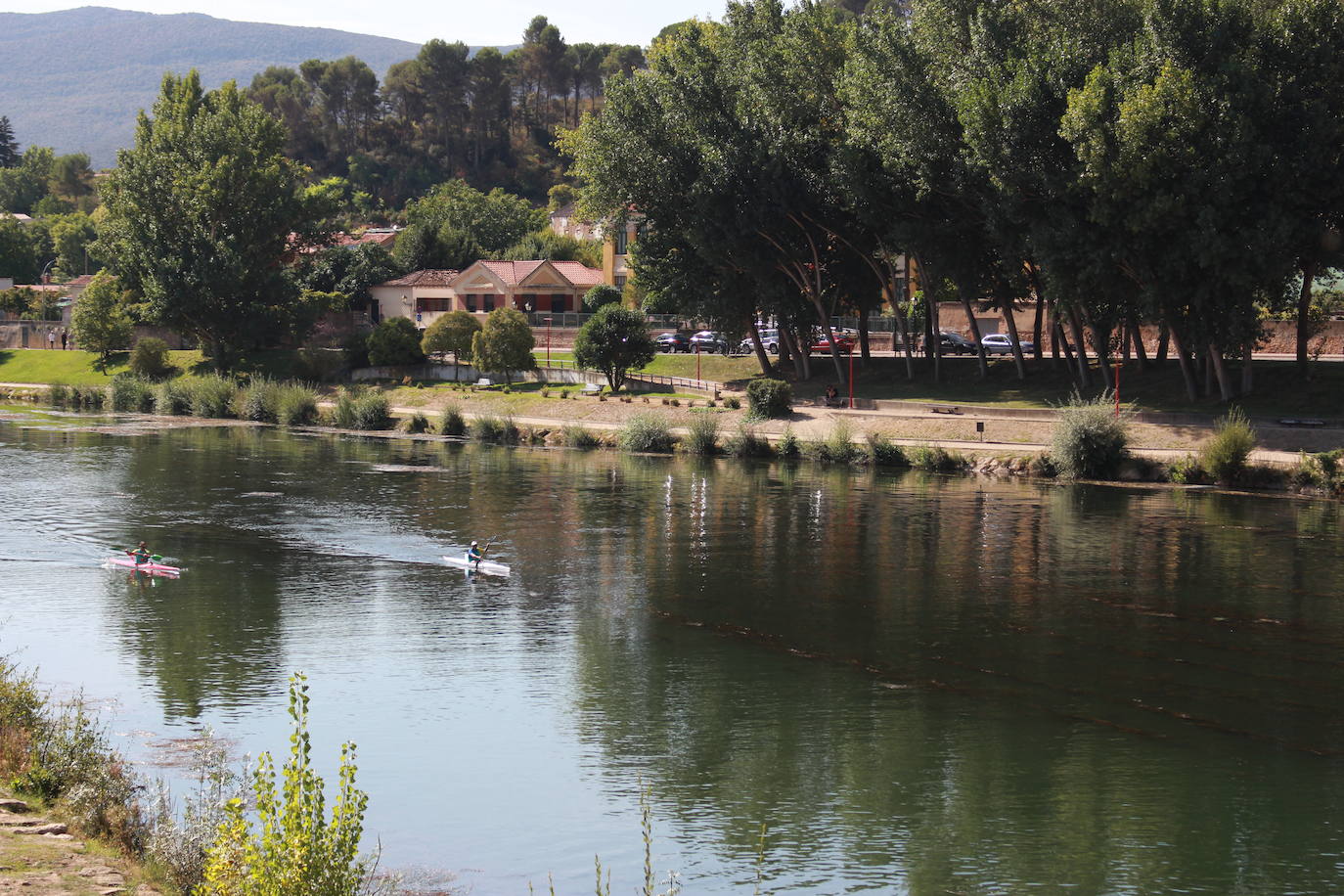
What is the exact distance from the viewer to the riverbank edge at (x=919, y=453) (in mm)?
54188

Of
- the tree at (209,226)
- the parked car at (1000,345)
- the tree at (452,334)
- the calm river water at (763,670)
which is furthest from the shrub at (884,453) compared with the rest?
the tree at (209,226)

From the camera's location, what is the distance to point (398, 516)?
48.5m

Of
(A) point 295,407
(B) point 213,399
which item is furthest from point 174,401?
(A) point 295,407

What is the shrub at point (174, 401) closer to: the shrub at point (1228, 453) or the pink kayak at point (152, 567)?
the pink kayak at point (152, 567)

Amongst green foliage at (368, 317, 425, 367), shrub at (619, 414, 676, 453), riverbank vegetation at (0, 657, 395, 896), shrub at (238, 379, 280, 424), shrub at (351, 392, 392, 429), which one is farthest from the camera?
green foliage at (368, 317, 425, 367)

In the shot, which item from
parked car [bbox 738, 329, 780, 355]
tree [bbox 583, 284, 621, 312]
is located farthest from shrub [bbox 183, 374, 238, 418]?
parked car [bbox 738, 329, 780, 355]

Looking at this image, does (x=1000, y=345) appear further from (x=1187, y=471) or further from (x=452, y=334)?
(x=452, y=334)

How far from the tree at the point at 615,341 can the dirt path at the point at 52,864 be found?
65.8 m

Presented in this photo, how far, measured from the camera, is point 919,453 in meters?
62.9

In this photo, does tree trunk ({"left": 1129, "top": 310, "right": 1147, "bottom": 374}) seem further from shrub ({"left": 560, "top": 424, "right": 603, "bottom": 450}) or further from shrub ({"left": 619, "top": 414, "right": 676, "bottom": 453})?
shrub ({"left": 560, "top": 424, "right": 603, "bottom": 450})

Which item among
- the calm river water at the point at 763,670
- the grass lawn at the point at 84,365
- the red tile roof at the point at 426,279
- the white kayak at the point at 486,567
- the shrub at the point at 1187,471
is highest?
the red tile roof at the point at 426,279

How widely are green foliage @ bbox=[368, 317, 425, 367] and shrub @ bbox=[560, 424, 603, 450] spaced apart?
A: 2493cm

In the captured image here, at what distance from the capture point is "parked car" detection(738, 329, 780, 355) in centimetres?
9162

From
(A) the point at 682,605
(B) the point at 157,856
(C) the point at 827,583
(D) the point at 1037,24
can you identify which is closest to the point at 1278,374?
(D) the point at 1037,24
